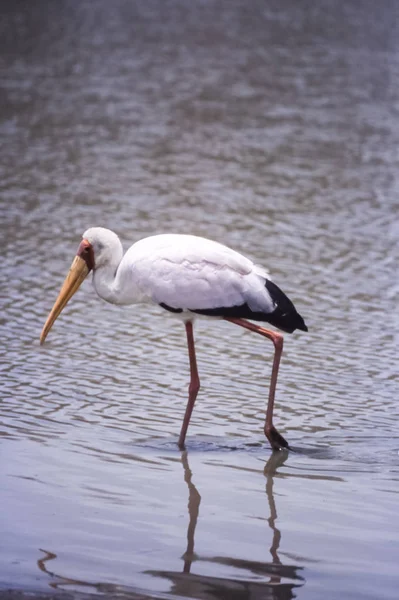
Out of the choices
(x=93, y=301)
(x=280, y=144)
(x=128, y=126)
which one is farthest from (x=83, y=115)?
(x=93, y=301)

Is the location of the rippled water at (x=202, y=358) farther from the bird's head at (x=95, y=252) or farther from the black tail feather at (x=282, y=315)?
the bird's head at (x=95, y=252)

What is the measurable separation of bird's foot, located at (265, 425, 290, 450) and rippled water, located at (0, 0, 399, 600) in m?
0.09

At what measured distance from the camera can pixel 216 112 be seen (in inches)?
688

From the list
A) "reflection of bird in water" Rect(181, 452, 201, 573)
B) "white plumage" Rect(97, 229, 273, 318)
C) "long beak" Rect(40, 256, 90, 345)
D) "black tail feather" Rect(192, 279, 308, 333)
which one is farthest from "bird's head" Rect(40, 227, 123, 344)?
"reflection of bird in water" Rect(181, 452, 201, 573)

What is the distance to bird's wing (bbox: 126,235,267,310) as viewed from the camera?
6.58m

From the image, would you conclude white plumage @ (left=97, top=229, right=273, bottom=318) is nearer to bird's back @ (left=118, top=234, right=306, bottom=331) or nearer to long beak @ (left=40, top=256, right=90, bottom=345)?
bird's back @ (left=118, top=234, right=306, bottom=331)

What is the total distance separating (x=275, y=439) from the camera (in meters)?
6.32

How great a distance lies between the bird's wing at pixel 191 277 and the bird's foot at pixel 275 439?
719 mm

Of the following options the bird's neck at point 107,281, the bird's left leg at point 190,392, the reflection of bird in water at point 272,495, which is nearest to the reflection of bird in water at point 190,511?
the bird's left leg at point 190,392

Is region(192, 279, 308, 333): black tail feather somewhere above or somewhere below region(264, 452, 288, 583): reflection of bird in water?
above

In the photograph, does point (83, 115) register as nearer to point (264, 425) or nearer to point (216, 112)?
point (216, 112)

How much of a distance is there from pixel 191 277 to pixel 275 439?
0.96 m

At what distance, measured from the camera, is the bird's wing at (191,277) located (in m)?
6.58

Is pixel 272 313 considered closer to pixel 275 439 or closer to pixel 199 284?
pixel 199 284
